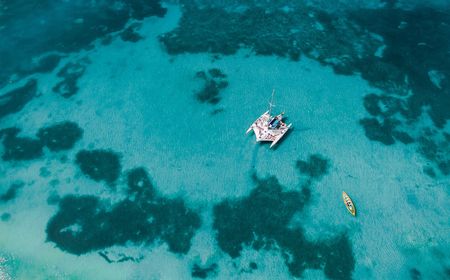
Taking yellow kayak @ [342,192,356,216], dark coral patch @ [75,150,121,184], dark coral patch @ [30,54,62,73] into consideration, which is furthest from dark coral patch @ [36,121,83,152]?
yellow kayak @ [342,192,356,216]

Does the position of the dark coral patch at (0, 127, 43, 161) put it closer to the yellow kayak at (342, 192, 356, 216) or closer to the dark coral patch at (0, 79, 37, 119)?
the dark coral patch at (0, 79, 37, 119)

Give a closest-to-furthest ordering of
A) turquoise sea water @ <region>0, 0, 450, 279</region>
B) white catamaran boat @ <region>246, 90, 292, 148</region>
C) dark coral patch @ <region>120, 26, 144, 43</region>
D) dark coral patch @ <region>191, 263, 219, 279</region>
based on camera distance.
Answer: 1. dark coral patch @ <region>191, 263, 219, 279</region>
2. turquoise sea water @ <region>0, 0, 450, 279</region>
3. white catamaran boat @ <region>246, 90, 292, 148</region>
4. dark coral patch @ <region>120, 26, 144, 43</region>

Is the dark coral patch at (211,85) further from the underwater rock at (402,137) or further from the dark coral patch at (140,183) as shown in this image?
the underwater rock at (402,137)

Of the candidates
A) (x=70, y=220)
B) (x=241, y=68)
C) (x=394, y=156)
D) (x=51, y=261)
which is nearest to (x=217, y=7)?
(x=241, y=68)

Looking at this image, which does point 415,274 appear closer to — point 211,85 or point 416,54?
point 211,85

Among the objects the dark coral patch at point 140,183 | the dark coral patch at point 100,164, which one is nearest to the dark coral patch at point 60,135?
the dark coral patch at point 100,164

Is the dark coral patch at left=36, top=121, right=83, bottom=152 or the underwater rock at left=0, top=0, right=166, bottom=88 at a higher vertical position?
the underwater rock at left=0, top=0, right=166, bottom=88

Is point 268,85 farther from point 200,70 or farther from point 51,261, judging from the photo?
point 51,261
